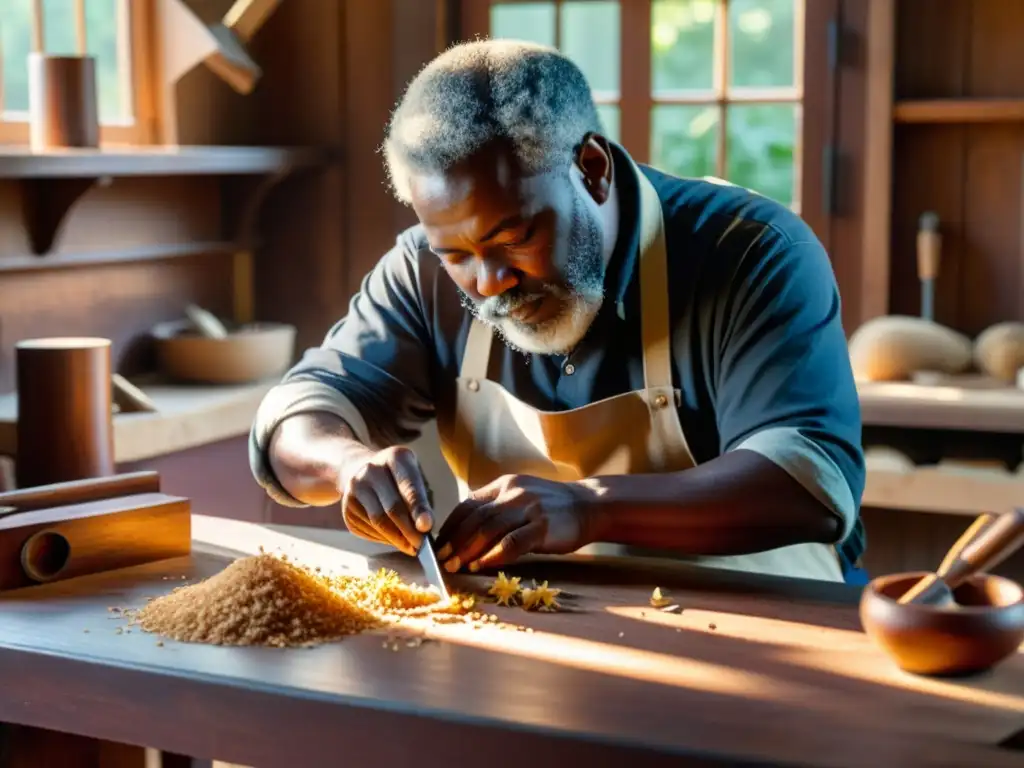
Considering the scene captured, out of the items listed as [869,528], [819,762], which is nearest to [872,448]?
[869,528]

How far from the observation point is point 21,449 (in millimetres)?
2131

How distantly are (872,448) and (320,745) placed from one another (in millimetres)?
2375

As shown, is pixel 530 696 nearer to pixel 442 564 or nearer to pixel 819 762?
pixel 819 762

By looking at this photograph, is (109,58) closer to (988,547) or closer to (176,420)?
(176,420)

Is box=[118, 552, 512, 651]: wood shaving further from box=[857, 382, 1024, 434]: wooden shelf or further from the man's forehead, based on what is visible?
box=[857, 382, 1024, 434]: wooden shelf

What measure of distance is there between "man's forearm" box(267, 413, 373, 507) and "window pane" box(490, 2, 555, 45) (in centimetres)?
212

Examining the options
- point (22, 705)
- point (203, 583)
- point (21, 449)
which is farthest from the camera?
point (21, 449)

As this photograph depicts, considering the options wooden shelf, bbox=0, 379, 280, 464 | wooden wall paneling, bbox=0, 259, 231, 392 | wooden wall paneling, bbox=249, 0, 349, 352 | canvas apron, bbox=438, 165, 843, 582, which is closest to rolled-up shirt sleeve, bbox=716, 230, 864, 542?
canvas apron, bbox=438, 165, 843, 582

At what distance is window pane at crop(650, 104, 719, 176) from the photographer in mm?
3896

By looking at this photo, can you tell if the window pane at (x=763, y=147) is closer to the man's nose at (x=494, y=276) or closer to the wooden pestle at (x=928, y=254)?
the wooden pestle at (x=928, y=254)

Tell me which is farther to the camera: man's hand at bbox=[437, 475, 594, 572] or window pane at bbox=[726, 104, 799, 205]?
window pane at bbox=[726, 104, 799, 205]

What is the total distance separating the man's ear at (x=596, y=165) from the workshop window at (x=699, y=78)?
1.72 m

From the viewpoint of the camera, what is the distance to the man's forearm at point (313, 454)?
6.78ft

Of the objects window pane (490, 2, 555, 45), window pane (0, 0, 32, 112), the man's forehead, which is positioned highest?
window pane (490, 2, 555, 45)
